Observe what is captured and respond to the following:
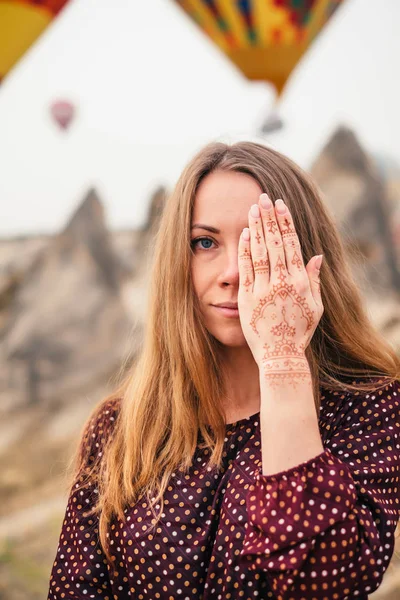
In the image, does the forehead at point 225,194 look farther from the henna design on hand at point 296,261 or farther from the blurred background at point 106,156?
the blurred background at point 106,156

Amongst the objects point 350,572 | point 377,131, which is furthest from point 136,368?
point 377,131

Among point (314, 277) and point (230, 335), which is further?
point (230, 335)

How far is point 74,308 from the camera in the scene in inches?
180

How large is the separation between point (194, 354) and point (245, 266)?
261mm

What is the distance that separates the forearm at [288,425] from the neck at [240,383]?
0.24 metres

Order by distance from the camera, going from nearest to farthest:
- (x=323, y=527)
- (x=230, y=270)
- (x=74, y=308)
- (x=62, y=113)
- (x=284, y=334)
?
(x=323, y=527), (x=284, y=334), (x=230, y=270), (x=62, y=113), (x=74, y=308)

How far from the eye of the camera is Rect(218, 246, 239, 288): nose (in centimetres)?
111

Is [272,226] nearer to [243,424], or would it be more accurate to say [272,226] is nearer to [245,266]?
[245,266]

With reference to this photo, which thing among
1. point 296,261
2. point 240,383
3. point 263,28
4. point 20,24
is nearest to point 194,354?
point 240,383

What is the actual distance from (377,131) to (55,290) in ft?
8.43

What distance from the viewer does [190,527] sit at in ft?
3.62

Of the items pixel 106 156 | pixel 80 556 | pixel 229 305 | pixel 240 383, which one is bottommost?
pixel 80 556

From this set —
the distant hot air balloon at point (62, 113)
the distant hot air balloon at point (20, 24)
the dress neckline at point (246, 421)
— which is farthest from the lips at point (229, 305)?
the distant hot air balloon at point (62, 113)

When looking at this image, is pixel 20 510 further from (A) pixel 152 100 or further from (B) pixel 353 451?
(B) pixel 353 451
